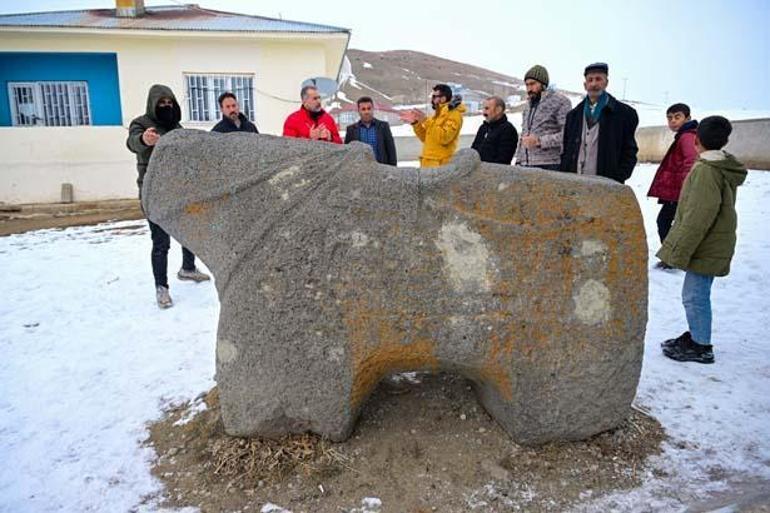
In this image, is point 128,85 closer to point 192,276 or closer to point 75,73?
point 75,73

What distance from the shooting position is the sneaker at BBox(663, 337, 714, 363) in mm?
3378

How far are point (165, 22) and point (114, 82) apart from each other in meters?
1.67

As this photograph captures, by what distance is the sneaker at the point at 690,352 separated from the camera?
338 cm

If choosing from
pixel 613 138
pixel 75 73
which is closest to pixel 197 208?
pixel 613 138

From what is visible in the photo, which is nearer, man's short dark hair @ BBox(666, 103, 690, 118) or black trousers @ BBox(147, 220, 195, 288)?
black trousers @ BBox(147, 220, 195, 288)

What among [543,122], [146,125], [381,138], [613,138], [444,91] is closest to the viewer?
[613,138]

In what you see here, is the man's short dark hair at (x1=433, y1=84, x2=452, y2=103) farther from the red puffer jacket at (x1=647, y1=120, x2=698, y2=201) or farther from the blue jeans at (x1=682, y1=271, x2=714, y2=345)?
the red puffer jacket at (x1=647, y1=120, x2=698, y2=201)

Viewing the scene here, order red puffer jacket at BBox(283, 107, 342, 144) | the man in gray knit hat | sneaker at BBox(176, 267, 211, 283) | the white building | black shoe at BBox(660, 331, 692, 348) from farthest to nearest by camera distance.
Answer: the white building, sneaker at BBox(176, 267, 211, 283), red puffer jacket at BBox(283, 107, 342, 144), the man in gray knit hat, black shoe at BBox(660, 331, 692, 348)

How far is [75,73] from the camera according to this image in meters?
11.0

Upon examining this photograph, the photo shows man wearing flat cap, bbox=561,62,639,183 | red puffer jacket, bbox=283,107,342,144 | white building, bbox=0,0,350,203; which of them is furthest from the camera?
white building, bbox=0,0,350,203

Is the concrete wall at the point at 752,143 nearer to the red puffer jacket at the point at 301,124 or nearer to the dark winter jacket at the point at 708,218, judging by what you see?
the dark winter jacket at the point at 708,218

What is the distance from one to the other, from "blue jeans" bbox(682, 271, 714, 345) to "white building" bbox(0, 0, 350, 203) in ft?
29.5

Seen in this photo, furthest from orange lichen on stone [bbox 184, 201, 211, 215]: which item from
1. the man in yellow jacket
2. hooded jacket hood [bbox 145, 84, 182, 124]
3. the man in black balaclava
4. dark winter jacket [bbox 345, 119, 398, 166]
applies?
dark winter jacket [bbox 345, 119, 398, 166]

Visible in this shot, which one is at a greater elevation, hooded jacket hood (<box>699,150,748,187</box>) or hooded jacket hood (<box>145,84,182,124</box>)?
hooded jacket hood (<box>145,84,182,124</box>)
